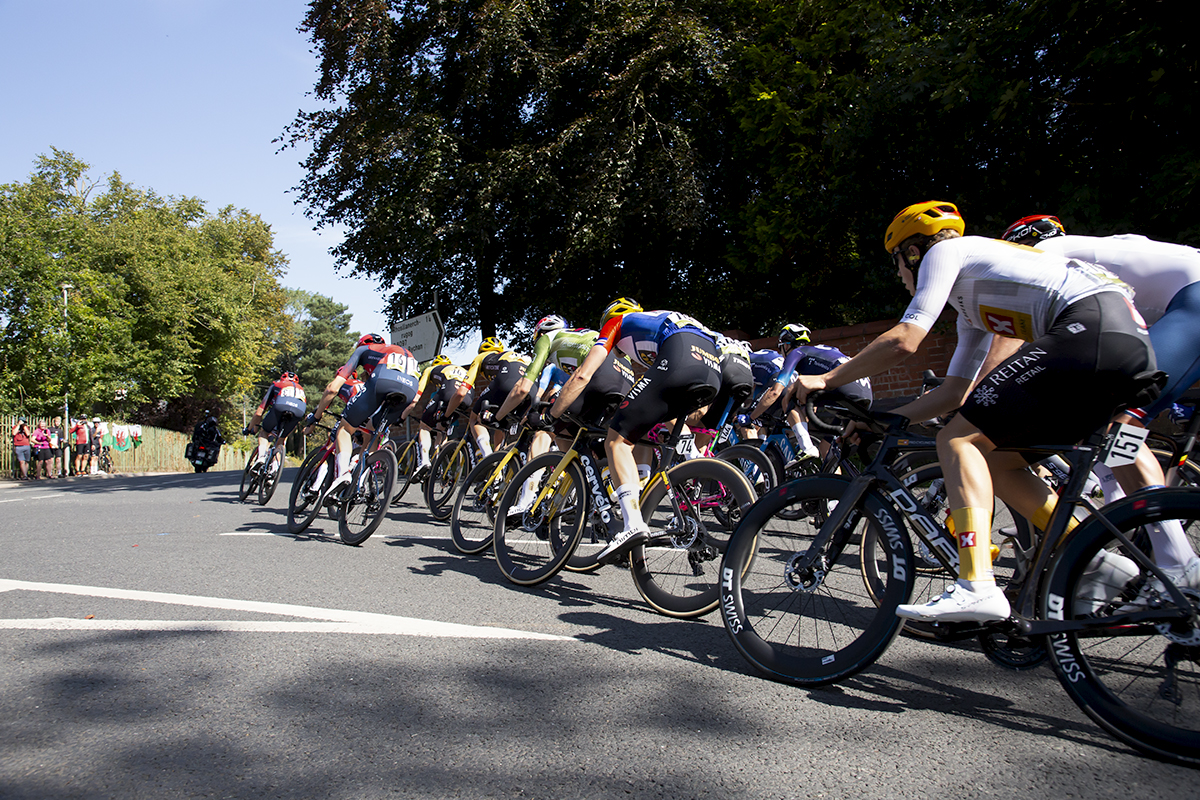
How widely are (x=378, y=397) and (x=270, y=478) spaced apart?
457cm

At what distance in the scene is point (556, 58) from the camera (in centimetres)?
1766

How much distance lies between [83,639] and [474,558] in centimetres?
274

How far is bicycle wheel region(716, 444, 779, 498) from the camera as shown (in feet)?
21.0

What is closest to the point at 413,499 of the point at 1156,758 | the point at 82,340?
the point at 1156,758

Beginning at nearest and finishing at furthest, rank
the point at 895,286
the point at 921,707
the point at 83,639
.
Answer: the point at 921,707, the point at 83,639, the point at 895,286

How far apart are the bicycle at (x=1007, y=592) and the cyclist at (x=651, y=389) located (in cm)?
110

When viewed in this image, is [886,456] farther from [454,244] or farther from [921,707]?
[454,244]

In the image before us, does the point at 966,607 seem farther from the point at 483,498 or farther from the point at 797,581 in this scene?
the point at 483,498

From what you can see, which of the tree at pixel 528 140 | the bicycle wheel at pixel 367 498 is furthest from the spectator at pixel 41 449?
the bicycle wheel at pixel 367 498

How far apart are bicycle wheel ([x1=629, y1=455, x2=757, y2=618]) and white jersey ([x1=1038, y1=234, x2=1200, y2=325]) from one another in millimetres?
1895

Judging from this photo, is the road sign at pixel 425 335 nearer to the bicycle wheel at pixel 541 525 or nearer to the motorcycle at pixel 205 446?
the bicycle wheel at pixel 541 525

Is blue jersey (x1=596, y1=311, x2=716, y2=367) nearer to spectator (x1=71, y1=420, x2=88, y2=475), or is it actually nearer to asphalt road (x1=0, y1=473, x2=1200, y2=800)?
asphalt road (x1=0, y1=473, x2=1200, y2=800)

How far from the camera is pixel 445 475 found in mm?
8562

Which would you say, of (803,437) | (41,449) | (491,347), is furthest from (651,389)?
(41,449)
